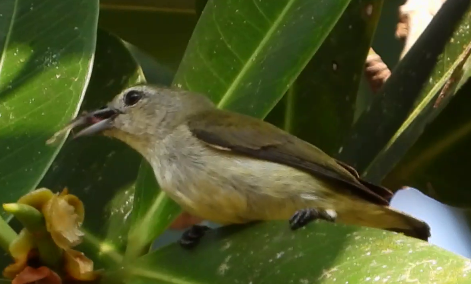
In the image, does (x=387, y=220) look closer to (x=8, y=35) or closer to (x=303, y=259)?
(x=303, y=259)

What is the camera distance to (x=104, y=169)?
65.9 inches

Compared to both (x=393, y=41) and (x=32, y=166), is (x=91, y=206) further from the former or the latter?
(x=393, y=41)

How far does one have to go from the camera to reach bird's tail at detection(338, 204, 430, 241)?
4.60 ft

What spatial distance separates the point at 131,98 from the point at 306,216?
69 cm

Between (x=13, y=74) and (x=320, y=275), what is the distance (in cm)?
82

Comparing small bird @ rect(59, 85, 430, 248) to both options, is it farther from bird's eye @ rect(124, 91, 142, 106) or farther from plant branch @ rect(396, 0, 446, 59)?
plant branch @ rect(396, 0, 446, 59)

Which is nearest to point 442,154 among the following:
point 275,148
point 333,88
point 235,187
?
point 333,88

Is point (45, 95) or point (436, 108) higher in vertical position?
point (436, 108)

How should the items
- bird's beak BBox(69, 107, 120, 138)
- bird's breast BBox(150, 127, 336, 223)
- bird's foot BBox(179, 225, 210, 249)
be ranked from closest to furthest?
bird's foot BBox(179, 225, 210, 249)
bird's breast BBox(150, 127, 336, 223)
bird's beak BBox(69, 107, 120, 138)

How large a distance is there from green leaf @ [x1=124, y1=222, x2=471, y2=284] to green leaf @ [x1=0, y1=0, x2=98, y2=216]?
0.98ft

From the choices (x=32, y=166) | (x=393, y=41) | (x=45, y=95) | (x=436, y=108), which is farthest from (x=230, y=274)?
(x=393, y=41)

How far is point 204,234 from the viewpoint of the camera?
1234 millimetres

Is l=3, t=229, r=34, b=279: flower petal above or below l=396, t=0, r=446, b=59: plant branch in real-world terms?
below

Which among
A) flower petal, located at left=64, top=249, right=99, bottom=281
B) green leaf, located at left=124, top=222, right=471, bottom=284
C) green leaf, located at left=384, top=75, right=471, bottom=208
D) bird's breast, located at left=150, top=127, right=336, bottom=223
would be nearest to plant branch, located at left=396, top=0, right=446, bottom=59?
green leaf, located at left=384, top=75, right=471, bottom=208
